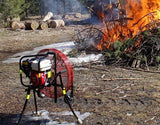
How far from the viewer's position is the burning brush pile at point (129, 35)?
739 cm

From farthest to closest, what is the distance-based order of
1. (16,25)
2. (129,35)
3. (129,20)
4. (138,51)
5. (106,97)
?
(16,25) < (129,20) < (129,35) < (138,51) < (106,97)

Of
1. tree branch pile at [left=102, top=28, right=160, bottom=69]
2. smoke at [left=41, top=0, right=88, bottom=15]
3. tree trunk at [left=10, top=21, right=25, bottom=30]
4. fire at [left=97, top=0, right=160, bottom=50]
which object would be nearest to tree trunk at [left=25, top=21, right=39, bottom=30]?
tree trunk at [left=10, top=21, right=25, bottom=30]

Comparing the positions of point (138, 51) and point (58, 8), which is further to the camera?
point (58, 8)

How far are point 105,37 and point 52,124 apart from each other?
5356 mm

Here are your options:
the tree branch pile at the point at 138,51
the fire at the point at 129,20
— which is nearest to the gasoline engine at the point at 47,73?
the tree branch pile at the point at 138,51

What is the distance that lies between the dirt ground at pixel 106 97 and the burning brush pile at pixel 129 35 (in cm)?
52

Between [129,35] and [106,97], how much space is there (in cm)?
381

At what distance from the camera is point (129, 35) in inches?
327

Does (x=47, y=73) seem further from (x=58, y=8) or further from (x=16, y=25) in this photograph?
(x=58, y=8)

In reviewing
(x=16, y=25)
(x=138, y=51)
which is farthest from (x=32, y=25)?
(x=138, y=51)

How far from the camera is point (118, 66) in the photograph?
7.50 meters

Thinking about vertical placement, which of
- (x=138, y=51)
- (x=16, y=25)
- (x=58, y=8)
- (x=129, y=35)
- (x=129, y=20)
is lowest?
(x=138, y=51)

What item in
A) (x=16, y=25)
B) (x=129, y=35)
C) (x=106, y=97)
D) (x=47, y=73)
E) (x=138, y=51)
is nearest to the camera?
(x=47, y=73)

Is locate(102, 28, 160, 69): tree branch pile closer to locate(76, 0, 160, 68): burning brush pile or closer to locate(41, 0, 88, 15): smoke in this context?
locate(76, 0, 160, 68): burning brush pile
